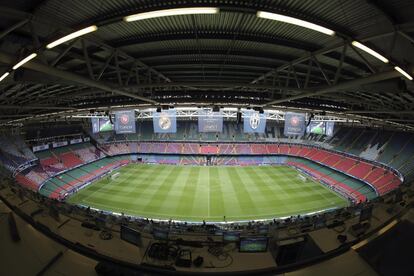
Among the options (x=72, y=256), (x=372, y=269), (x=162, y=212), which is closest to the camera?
(x=372, y=269)

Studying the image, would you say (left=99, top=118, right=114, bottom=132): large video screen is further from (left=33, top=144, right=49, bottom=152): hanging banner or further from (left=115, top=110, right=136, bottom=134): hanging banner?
(left=33, top=144, right=49, bottom=152): hanging banner

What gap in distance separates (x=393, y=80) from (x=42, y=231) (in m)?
9.17

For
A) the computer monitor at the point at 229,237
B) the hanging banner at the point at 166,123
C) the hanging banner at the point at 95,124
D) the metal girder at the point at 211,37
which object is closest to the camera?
the computer monitor at the point at 229,237

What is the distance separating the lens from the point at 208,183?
2550 centimetres

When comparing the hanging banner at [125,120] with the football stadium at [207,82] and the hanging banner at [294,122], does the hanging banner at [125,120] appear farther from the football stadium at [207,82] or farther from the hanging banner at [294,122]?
the hanging banner at [294,122]

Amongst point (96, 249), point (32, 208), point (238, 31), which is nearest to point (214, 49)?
point (238, 31)

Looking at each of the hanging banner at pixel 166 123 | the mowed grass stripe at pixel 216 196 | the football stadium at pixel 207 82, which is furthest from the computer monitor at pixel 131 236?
the mowed grass stripe at pixel 216 196

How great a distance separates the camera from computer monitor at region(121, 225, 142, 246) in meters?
4.14

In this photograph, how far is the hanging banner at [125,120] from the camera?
14.4 meters

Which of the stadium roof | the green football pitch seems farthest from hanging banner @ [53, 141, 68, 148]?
the stadium roof

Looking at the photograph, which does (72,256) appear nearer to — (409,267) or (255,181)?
(409,267)

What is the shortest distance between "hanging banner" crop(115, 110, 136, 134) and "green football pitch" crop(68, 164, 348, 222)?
730 centimetres

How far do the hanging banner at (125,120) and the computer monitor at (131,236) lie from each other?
11.1m

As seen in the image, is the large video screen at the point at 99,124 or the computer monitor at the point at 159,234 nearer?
the computer monitor at the point at 159,234
